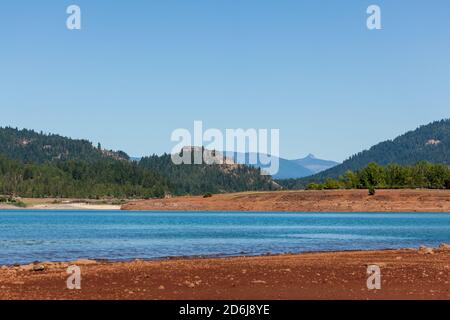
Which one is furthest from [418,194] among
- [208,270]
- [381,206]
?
[208,270]

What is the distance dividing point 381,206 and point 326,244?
5560 inches

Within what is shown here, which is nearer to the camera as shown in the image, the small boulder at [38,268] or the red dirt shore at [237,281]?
the red dirt shore at [237,281]

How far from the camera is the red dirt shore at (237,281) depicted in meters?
23.7

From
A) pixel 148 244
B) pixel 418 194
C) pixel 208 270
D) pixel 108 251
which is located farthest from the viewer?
pixel 418 194

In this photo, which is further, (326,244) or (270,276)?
(326,244)

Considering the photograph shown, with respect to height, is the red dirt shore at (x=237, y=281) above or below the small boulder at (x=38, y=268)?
above

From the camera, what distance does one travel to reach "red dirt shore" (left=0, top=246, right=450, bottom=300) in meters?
23.7

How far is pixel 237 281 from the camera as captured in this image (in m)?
27.7

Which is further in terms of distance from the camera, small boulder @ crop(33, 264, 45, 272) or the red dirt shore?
small boulder @ crop(33, 264, 45, 272)

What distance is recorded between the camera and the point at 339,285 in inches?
1043

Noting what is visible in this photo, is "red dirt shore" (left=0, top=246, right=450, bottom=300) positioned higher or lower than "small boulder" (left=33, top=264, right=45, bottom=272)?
higher
